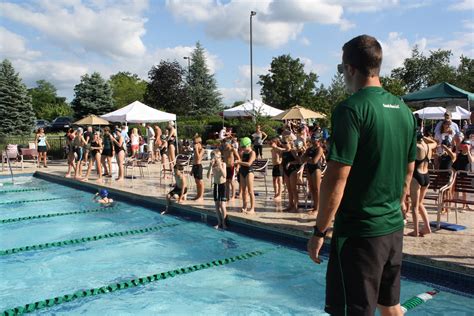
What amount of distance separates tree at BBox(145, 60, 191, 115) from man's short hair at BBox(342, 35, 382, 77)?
4239cm

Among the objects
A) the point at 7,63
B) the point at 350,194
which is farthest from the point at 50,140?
the point at 350,194

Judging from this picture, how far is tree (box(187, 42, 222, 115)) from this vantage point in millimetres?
45656

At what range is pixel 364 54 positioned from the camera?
2.16m

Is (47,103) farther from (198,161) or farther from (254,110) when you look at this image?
(198,161)

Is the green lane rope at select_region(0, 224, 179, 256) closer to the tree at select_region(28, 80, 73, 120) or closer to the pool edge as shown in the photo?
the pool edge

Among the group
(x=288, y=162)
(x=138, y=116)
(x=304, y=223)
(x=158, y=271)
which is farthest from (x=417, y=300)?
(x=138, y=116)

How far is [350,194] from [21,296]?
17.6 feet

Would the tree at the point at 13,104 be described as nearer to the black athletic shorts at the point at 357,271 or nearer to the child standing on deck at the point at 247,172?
the child standing on deck at the point at 247,172

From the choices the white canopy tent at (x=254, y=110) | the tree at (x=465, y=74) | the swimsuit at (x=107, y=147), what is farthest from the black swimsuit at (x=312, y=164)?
the tree at (x=465, y=74)

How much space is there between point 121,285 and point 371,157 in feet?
14.3

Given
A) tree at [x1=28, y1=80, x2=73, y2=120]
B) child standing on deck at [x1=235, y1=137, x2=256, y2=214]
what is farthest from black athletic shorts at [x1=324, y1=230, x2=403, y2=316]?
Result: tree at [x1=28, y1=80, x2=73, y2=120]

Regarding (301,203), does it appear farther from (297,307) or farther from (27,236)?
(27,236)

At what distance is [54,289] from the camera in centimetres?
602

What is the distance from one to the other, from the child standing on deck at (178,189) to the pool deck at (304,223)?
227mm
